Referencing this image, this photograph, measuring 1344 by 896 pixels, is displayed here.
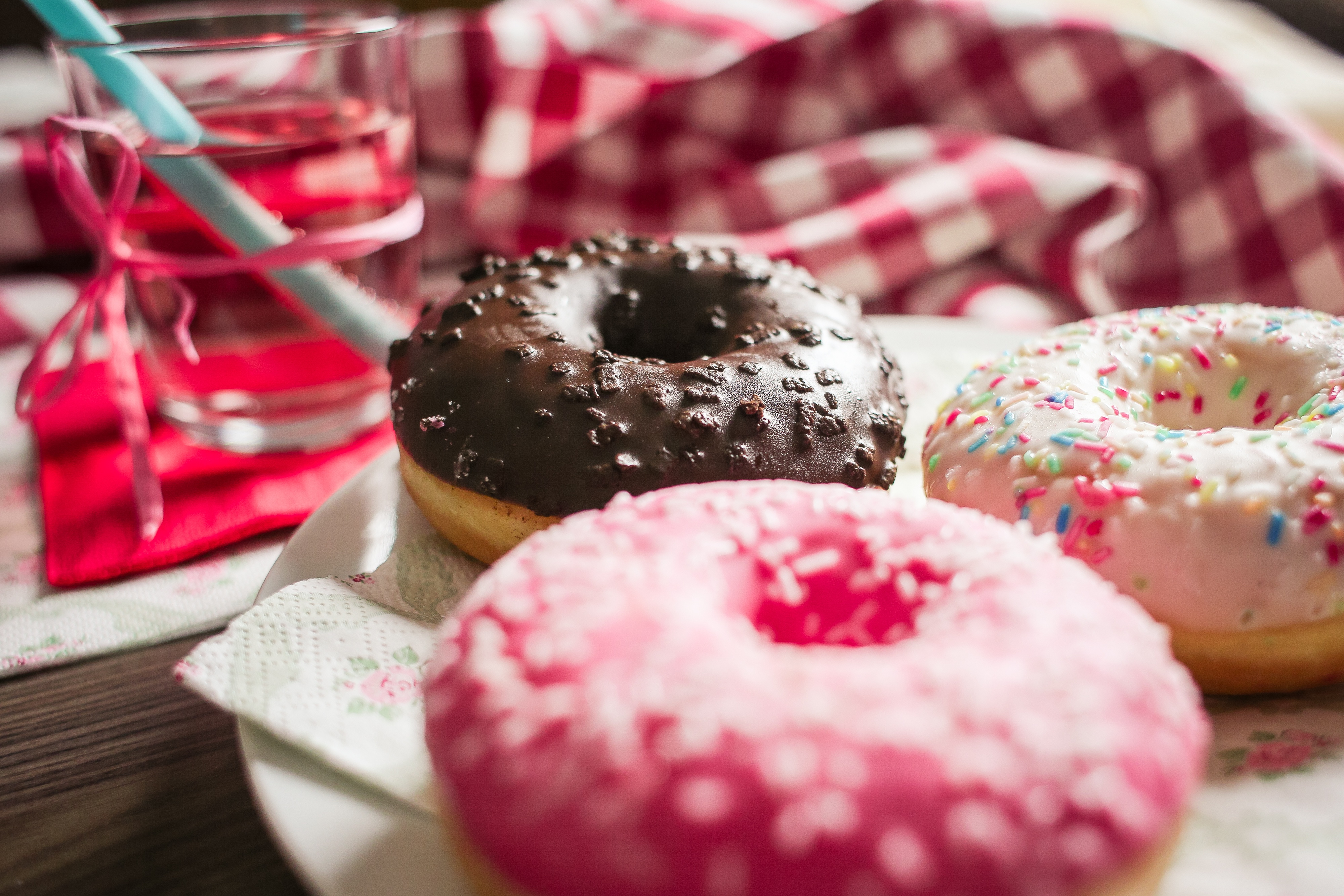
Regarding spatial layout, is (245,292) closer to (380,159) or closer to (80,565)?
(380,159)

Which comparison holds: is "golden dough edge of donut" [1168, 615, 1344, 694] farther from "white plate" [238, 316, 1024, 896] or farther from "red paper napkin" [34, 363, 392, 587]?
"red paper napkin" [34, 363, 392, 587]

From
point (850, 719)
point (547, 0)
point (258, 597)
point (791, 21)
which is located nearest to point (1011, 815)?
point (850, 719)

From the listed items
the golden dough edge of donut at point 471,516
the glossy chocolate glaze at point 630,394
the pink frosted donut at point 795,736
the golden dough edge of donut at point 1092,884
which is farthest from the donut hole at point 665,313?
the golden dough edge of donut at point 1092,884

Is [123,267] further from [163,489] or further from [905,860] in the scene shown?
[905,860]

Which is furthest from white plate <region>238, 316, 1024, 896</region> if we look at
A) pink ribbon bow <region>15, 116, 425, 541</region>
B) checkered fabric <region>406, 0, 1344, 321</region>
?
checkered fabric <region>406, 0, 1344, 321</region>

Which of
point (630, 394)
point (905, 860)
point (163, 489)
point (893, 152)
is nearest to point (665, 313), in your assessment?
point (630, 394)
